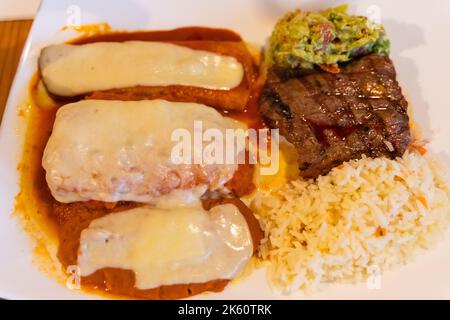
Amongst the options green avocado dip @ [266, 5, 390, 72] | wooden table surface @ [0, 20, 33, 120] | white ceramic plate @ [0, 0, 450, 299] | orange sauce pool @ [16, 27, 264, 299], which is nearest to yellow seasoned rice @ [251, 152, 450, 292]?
white ceramic plate @ [0, 0, 450, 299]

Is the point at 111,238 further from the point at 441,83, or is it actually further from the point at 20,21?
the point at 441,83

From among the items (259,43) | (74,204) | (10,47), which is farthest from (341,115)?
(10,47)

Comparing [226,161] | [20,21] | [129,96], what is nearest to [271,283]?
[226,161]

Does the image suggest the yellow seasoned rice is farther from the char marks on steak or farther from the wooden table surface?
the wooden table surface

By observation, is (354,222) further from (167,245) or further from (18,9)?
(18,9)

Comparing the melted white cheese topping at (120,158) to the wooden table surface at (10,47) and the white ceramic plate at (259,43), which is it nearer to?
the white ceramic plate at (259,43)

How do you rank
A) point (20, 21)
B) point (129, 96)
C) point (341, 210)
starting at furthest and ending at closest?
point (20, 21) → point (129, 96) → point (341, 210)

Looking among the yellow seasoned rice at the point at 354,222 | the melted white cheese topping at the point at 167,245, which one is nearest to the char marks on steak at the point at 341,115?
the yellow seasoned rice at the point at 354,222
